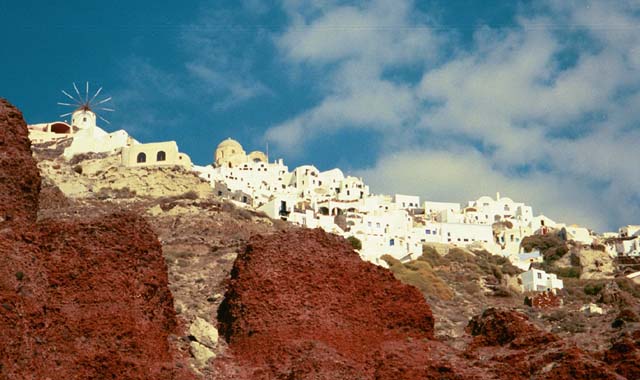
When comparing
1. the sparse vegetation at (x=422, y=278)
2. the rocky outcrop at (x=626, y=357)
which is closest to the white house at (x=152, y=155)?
the sparse vegetation at (x=422, y=278)

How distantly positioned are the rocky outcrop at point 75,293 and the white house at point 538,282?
4905cm

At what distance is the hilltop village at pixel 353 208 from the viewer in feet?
268

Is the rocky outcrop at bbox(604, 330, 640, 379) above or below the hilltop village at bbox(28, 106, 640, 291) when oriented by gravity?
below

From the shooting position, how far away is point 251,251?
3000 cm

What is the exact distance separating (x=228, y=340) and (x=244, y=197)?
64864 mm

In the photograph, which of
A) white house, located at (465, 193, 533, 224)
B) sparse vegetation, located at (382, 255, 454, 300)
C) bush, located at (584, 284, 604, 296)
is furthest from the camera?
white house, located at (465, 193, 533, 224)

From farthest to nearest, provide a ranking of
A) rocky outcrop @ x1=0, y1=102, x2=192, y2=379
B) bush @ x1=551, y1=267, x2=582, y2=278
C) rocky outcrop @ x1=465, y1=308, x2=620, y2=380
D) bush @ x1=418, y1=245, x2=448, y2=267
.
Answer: bush @ x1=551, y1=267, x2=582, y2=278 → bush @ x1=418, y1=245, x2=448, y2=267 → rocky outcrop @ x1=465, y1=308, x2=620, y2=380 → rocky outcrop @ x1=0, y1=102, x2=192, y2=379

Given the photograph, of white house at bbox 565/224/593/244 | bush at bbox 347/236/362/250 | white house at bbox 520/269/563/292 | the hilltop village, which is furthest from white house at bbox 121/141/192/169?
white house at bbox 565/224/593/244

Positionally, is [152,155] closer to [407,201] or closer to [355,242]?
[355,242]

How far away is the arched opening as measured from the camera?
3839 inches

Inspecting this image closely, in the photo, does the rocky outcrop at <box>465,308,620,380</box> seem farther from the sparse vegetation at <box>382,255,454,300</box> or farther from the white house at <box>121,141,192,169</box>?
the white house at <box>121,141,192,169</box>

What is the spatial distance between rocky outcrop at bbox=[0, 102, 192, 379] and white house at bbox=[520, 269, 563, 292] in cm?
4905

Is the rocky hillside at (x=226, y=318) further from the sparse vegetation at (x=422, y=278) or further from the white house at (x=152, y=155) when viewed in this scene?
the white house at (x=152, y=155)

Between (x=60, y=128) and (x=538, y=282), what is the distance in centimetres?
5391
